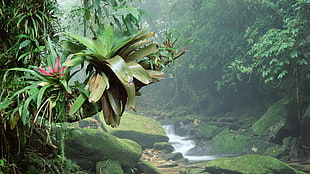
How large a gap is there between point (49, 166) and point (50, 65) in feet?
3.17

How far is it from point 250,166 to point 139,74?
4558 mm

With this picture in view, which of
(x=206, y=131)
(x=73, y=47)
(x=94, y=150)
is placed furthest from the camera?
(x=206, y=131)

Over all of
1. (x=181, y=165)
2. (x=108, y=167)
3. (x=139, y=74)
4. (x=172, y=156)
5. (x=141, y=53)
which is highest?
(x=141, y=53)

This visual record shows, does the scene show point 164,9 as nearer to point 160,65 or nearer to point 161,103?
point 161,103

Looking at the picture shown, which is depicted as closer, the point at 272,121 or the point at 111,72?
the point at 111,72

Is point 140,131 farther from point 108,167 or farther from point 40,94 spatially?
point 40,94

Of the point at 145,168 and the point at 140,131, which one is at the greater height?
the point at 140,131

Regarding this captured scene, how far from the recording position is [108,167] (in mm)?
3668

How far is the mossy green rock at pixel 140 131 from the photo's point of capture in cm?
704

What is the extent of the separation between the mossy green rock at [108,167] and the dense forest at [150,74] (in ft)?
0.37

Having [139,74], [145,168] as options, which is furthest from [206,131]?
[139,74]

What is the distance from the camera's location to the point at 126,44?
1439 mm

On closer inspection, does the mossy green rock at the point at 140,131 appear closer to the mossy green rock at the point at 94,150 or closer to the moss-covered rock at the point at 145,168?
the moss-covered rock at the point at 145,168

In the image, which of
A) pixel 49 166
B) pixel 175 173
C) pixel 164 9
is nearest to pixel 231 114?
pixel 175 173
